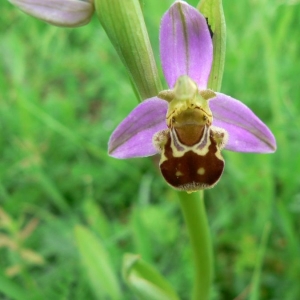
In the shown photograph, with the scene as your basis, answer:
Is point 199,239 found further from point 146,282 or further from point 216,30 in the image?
point 216,30

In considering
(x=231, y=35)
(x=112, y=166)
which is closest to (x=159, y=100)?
(x=112, y=166)

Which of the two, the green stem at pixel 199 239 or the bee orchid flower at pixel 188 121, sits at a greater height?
the bee orchid flower at pixel 188 121

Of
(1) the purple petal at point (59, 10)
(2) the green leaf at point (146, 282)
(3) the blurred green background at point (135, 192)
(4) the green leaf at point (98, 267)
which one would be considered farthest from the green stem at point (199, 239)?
(1) the purple petal at point (59, 10)

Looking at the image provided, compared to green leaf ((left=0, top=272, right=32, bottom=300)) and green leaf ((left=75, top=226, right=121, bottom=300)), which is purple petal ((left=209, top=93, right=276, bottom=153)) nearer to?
green leaf ((left=75, top=226, right=121, bottom=300))

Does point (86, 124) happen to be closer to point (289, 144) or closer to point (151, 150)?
point (289, 144)

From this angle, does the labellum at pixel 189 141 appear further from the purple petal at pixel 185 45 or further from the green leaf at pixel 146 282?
the green leaf at pixel 146 282

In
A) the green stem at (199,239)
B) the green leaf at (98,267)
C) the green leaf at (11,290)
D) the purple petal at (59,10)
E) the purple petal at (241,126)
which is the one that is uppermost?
the purple petal at (59,10)
